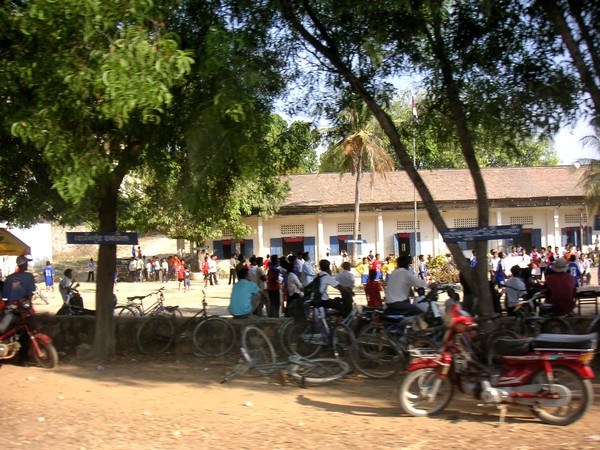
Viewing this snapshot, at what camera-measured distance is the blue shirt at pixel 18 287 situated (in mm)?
10602

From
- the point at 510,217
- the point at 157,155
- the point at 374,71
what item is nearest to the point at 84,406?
the point at 157,155

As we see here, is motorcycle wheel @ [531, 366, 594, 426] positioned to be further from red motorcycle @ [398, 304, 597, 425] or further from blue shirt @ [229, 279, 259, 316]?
blue shirt @ [229, 279, 259, 316]

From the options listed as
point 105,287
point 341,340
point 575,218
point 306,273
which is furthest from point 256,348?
point 575,218

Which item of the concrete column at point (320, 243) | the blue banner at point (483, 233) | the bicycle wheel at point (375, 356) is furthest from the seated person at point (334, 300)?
the concrete column at point (320, 243)

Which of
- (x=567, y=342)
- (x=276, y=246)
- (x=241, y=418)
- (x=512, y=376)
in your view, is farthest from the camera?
(x=276, y=246)

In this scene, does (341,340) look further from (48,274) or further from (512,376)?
(48,274)

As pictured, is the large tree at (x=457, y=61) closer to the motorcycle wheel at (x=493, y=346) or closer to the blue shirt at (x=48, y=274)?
the motorcycle wheel at (x=493, y=346)

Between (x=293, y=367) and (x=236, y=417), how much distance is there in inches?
70.3

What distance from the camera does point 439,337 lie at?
8969mm

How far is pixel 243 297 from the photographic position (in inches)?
447

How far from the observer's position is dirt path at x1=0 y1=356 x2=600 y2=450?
21.1 ft

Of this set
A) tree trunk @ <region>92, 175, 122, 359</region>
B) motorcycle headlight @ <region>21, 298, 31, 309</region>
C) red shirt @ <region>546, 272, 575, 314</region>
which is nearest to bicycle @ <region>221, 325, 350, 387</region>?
tree trunk @ <region>92, 175, 122, 359</region>

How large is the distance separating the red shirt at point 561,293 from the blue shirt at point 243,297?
498cm

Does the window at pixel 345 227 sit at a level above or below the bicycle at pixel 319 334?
above
